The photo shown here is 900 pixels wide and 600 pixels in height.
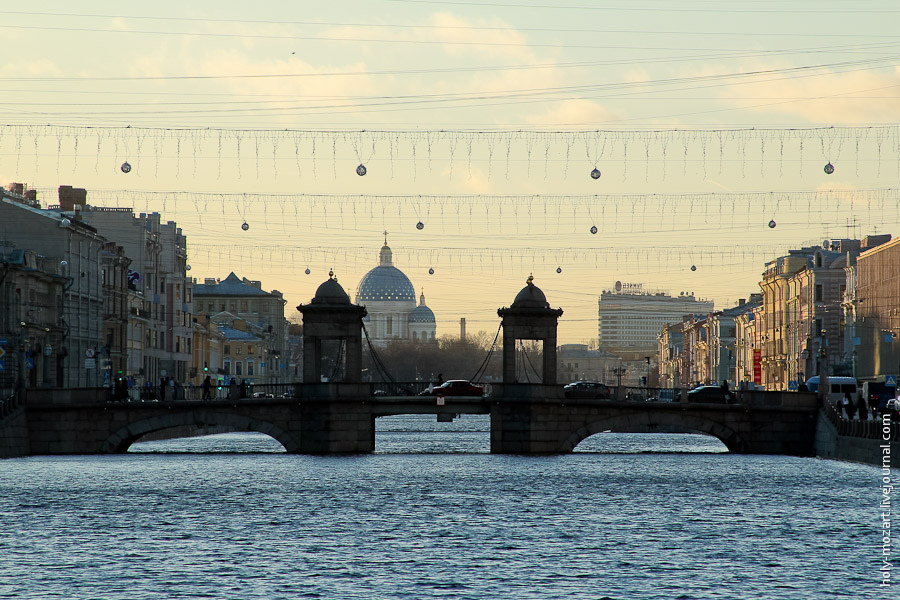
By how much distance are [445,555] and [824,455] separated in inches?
1752

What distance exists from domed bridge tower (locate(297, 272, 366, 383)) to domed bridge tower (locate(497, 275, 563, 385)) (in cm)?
774

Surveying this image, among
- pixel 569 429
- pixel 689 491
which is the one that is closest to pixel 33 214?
pixel 569 429

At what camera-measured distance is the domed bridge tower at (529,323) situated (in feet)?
293

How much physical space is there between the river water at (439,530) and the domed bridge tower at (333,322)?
9.36 meters

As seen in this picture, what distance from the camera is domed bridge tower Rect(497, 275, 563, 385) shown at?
293ft

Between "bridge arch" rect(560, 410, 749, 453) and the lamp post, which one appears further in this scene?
the lamp post

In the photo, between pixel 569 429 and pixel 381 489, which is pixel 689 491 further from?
pixel 569 429

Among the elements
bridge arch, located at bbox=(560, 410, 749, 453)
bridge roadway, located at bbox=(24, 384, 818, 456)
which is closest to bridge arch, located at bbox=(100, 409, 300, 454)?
bridge roadway, located at bbox=(24, 384, 818, 456)

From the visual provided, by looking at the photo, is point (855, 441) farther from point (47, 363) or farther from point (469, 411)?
point (47, 363)

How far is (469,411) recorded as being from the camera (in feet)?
288

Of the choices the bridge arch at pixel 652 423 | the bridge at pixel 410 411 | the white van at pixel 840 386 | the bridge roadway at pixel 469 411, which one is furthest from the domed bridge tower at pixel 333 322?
the white van at pixel 840 386

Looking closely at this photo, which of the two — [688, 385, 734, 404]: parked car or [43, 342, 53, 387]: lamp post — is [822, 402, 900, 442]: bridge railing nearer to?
[688, 385, 734, 404]: parked car

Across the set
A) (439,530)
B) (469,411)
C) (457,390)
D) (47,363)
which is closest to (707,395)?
(457,390)

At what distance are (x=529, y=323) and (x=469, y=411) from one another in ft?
19.2
